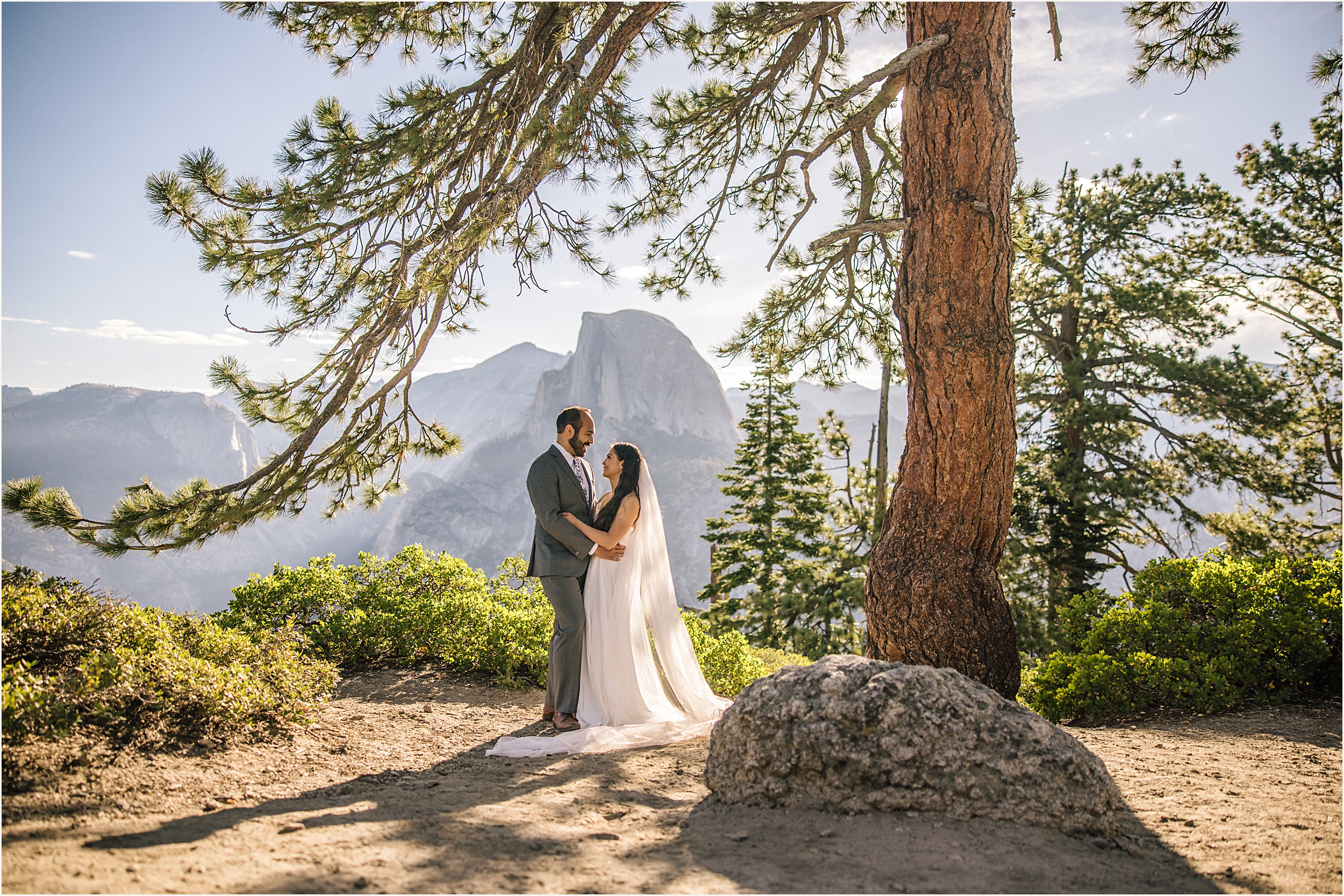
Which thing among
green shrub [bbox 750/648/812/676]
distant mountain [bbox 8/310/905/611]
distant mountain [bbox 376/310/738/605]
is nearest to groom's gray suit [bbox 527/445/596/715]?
green shrub [bbox 750/648/812/676]

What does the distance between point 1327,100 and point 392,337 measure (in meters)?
6.53

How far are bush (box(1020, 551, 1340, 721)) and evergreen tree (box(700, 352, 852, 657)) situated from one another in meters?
9.99

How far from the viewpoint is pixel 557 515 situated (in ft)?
14.6

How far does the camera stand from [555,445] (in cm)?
455

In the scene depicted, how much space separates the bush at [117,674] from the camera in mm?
2891

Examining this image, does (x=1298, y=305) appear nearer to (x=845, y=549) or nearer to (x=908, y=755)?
(x=845, y=549)

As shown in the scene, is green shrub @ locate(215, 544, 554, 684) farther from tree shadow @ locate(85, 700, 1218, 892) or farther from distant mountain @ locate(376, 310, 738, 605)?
distant mountain @ locate(376, 310, 738, 605)

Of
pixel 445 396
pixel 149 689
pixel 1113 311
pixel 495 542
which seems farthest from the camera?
pixel 445 396

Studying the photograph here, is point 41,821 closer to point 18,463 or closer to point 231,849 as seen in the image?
point 231,849

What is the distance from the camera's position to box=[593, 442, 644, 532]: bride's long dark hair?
4594 millimetres

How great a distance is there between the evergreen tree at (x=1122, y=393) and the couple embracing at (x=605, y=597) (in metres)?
9.97

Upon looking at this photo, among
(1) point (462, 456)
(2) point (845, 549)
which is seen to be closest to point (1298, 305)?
(2) point (845, 549)

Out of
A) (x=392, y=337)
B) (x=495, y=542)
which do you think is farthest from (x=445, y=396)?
(x=392, y=337)

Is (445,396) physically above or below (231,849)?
above
